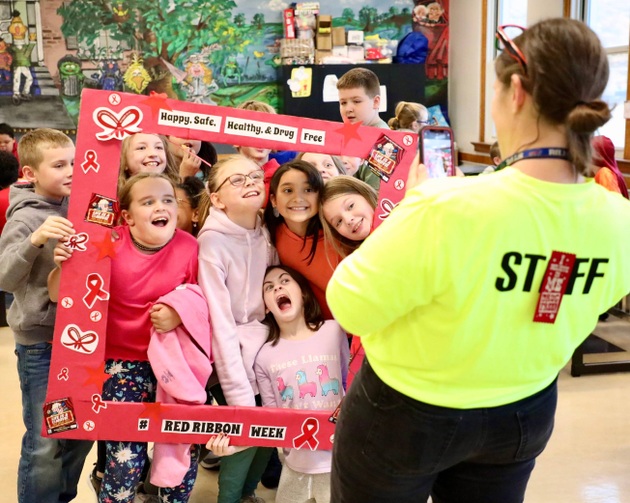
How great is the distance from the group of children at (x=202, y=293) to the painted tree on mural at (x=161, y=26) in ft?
21.3

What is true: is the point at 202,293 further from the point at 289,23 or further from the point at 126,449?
the point at 289,23

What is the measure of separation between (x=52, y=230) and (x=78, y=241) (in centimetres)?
9

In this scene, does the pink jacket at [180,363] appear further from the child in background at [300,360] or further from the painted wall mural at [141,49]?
the painted wall mural at [141,49]

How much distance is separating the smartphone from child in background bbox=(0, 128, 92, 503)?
4.20ft

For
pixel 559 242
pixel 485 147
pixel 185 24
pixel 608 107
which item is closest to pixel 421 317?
pixel 559 242

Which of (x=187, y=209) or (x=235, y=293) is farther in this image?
(x=187, y=209)

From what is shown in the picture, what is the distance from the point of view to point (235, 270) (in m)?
2.62

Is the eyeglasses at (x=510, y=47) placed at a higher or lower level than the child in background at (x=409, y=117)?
higher

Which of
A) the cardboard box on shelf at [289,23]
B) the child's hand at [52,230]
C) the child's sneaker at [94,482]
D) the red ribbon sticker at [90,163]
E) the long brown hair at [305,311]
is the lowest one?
the child's sneaker at [94,482]

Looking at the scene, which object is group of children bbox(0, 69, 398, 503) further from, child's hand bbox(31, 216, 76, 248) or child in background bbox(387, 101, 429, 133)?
child in background bbox(387, 101, 429, 133)

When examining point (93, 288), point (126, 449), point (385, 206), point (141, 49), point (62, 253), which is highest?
point (141, 49)

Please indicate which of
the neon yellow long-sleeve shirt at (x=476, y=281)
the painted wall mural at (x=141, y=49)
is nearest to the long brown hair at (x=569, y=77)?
the neon yellow long-sleeve shirt at (x=476, y=281)

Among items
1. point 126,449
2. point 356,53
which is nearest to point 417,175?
point 126,449

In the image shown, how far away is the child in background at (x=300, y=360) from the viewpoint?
2600mm
